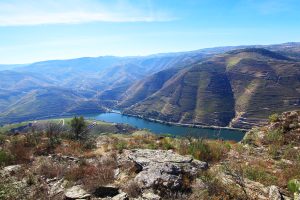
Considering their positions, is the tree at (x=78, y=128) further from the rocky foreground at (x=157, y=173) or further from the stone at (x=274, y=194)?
the stone at (x=274, y=194)

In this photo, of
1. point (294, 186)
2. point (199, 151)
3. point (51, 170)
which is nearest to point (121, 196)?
point (51, 170)

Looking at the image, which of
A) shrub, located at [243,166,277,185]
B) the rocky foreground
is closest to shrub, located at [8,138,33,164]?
the rocky foreground

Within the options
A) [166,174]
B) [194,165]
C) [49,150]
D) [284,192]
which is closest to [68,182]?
[166,174]

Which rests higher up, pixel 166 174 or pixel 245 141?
pixel 166 174

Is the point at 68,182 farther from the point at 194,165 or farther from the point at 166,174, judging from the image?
the point at 194,165

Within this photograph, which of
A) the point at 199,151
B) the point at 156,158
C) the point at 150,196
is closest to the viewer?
the point at 150,196

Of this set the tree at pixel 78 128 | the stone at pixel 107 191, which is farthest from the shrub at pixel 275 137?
the tree at pixel 78 128

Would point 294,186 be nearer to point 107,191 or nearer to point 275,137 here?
point 107,191

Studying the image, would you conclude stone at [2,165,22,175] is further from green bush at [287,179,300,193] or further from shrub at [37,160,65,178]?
green bush at [287,179,300,193]
